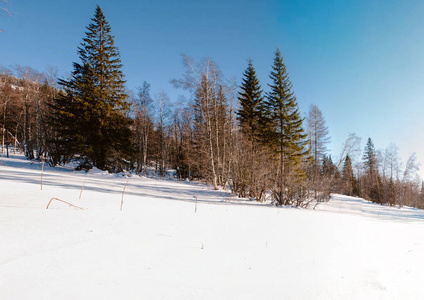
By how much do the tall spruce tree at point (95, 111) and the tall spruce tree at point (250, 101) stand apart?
10338mm

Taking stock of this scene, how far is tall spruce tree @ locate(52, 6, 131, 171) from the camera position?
43.2 ft

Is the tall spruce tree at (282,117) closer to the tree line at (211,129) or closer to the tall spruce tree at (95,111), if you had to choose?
the tree line at (211,129)

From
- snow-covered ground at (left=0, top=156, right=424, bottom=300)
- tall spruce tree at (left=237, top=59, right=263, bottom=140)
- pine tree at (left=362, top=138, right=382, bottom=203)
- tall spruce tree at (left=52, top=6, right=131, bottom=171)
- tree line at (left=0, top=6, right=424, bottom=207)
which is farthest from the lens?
pine tree at (left=362, top=138, right=382, bottom=203)

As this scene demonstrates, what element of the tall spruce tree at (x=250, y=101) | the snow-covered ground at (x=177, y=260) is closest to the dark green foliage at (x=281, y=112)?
the tall spruce tree at (x=250, y=101)

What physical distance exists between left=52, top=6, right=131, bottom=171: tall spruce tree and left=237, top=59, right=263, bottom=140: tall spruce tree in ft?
33.9

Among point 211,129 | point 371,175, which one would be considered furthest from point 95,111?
point 371,175

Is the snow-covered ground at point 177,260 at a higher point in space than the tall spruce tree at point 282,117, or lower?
lower

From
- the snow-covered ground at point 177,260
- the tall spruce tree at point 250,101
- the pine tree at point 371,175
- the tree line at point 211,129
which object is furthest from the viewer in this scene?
the pine tree at point 371,175

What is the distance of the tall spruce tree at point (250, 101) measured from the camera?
54.4 ft

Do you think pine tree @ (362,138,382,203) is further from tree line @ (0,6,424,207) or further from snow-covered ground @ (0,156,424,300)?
snow-covered ground @ (0,156,424,300)

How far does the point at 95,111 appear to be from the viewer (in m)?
13.4

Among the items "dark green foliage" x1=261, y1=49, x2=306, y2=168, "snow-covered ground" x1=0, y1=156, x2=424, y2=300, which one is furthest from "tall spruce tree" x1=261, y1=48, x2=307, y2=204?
"snow-covered ground" x1=0, y1=156, x2=424, y2=300

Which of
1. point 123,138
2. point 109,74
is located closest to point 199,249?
point 123,138

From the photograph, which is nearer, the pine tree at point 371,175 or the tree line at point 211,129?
the tree line at point 211,129
